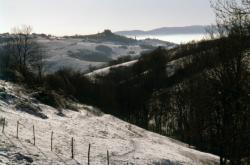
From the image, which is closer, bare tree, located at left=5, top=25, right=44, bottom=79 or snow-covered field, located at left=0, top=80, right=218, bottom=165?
snow-covered field, located at left=0, top=80, right=218, bottom=165

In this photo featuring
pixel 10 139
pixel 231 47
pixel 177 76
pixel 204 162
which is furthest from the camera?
pixel 177 76

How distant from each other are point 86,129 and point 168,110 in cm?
6590

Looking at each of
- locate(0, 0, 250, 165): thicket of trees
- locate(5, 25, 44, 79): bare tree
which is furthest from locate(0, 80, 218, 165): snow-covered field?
locate(5, 25, 44, 79): bare tree

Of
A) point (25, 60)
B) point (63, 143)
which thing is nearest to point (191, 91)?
point (25, 60)

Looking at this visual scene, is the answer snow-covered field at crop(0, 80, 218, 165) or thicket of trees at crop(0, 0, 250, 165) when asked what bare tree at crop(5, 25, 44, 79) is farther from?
snow-covered field at crop(0, 80, 218, 165)

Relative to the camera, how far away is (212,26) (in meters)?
36.9

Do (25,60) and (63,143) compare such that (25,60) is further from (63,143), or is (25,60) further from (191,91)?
(63,143)

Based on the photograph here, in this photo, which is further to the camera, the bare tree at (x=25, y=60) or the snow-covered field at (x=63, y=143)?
the bare tree at (x=25, y=60)

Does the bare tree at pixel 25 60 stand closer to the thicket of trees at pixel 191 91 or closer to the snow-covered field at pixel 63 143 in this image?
the thicket of trees at pixel 191 91

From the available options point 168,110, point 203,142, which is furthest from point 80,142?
point 168,110

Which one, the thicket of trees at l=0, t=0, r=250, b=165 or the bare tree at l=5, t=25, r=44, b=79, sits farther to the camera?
the bare tree at l=5, t=25, r=44, b=79

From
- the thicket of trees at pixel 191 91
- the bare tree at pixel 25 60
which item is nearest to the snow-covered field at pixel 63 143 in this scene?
the thicket of trees at pixel 191 91

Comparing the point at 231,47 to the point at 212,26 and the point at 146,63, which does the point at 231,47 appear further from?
the point at 146,63

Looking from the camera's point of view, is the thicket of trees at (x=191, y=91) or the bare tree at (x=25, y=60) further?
the bare tree at (x=25, y=60)
